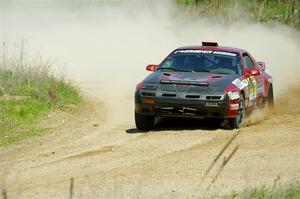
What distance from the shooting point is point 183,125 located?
51.5 ft

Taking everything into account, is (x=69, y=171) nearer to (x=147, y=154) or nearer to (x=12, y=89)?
(x=147, y=154)

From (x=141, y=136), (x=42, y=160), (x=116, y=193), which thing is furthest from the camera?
(x=141, y=136)

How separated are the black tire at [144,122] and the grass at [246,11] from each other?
18.0m

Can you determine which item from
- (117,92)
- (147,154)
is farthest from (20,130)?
(117,92)

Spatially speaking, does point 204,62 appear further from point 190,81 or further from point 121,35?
point 121,35

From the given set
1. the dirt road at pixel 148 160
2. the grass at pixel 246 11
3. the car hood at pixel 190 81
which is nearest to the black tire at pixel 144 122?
the dirt road at pixel 148 160

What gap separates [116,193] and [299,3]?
27474 mm

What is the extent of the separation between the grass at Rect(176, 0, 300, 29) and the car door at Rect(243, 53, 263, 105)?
15.7 meters

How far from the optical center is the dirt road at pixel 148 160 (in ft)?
33.9

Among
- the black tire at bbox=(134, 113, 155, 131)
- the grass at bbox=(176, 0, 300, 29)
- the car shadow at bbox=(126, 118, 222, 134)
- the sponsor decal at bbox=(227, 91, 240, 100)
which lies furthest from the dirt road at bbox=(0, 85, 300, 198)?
the grass at bbox=(176, 0, 300, 29)

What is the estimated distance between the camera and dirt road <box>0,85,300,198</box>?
33.9ft

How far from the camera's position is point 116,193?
993 centimetres

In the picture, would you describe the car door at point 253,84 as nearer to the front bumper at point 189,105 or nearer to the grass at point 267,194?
the front bumper at point 189,105

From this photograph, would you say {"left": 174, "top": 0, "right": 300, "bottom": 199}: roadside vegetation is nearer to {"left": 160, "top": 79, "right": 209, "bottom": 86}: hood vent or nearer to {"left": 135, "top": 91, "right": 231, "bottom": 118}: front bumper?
{"left": 160, "top": 79, "right": 209, "bottom": 86}: hood vent
